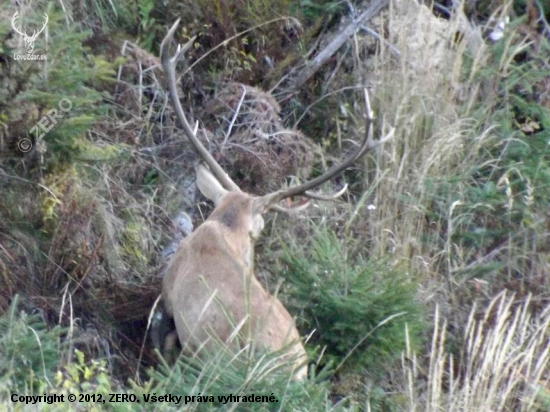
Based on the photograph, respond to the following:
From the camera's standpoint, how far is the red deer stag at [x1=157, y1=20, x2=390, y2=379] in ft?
16.2

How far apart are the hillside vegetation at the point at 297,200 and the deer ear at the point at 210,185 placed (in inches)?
21.2

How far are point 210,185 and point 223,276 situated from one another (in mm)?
841

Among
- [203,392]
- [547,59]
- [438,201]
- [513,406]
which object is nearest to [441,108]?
[438,201]

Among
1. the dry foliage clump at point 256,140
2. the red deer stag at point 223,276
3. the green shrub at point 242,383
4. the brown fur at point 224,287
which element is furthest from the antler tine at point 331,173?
the green shrub at point 242,383

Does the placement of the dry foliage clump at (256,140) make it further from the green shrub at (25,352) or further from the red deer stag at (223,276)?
the green shrub at (25,352)

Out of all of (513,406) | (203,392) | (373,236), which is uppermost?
(203,392)

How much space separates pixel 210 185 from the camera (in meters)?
5.82

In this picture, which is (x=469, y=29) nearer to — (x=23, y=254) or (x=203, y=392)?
(x=23, y=254)

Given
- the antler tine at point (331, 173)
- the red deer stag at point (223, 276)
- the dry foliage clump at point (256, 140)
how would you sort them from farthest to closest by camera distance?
the dry foliage clump at point (256, 140) → the antler tine at point (331, 173) → the red deer stag at point (223, 276)

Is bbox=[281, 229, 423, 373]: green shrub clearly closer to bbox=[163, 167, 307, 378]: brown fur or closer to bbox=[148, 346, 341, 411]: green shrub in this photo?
bbox=[163, 167, 307, 378]: brown fur

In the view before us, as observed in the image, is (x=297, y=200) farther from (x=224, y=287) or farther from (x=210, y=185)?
(x=224, y=287)

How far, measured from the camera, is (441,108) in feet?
23.2

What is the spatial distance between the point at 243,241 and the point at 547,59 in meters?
3.41

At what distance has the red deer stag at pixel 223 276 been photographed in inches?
A: 194
